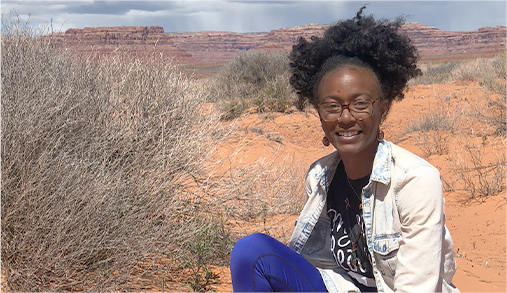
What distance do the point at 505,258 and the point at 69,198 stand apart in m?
3.62

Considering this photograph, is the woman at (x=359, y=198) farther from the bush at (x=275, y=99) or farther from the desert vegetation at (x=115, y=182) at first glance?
the bush at (x=275, y=99)

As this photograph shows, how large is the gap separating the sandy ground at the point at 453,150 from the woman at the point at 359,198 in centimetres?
155

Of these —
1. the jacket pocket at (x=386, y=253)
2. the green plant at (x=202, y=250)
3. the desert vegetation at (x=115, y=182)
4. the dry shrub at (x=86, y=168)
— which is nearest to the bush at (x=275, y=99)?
the desert vegetation at (x=115, y=182)

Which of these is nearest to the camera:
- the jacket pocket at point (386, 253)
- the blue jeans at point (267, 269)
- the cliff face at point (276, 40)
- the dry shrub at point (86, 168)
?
the jacket pocket at point (386, 253)

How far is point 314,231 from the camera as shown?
2.15 m

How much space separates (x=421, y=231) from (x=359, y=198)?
1.25ft

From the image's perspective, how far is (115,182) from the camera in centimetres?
358

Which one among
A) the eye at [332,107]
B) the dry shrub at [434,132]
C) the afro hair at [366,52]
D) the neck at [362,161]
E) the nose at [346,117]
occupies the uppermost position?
the afro hair at [366,52]

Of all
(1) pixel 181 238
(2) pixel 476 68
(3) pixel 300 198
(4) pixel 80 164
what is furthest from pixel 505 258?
(2) pixel 476 68

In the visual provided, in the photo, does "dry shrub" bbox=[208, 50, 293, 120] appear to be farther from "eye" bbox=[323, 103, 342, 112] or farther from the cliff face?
the cliff face

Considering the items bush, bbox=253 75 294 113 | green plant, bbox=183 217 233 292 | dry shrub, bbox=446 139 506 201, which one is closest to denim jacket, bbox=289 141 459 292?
green plant, bbox=183 217 233 292

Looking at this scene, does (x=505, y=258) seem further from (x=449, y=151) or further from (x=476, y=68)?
(x=476, y=68)

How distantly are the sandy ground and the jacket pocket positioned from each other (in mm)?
1792

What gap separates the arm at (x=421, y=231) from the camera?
1627mm
